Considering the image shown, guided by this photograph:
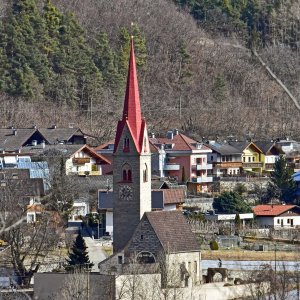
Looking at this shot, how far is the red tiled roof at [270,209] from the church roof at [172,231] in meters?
12.0

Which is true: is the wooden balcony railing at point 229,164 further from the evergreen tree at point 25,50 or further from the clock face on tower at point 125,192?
the clock face on tower at point 125,192

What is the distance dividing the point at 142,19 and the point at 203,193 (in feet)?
94.2

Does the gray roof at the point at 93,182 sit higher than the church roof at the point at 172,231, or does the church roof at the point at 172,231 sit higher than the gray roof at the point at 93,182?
the gray roof at the point at 93,182

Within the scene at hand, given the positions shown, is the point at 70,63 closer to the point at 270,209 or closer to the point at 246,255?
the point at 270,209

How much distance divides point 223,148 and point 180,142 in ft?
8.59

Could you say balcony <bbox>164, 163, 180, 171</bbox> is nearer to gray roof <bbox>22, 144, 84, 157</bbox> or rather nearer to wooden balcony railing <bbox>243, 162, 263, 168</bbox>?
gray roof <bbox>22, 144, 84, 157</bbox>

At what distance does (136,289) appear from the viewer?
3641 centimetres

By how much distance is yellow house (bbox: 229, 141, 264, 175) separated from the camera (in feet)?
222

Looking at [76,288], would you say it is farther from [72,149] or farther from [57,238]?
[72,149]

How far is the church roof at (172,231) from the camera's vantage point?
40.3m

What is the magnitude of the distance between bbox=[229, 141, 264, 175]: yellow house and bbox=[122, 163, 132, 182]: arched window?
2511 cm

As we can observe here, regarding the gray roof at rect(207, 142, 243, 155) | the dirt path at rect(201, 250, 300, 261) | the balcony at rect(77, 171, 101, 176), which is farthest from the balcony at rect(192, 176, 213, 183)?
the dirt path at rect(201, 250, 300, 261)

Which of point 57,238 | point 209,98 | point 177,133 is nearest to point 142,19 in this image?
point 209,98

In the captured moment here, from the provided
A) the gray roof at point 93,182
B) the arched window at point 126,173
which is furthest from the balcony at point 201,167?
the arched window at point 126,173
